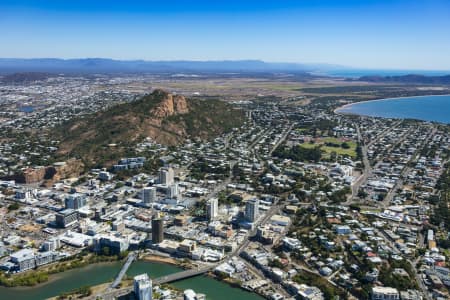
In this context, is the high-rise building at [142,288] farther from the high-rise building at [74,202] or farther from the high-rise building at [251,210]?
the high-rise building at [74,202]

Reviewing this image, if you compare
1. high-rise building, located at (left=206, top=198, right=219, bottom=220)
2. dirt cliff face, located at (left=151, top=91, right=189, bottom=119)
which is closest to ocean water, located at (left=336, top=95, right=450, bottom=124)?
dirt cliff face, located at (left=151, top=91, right=189, bottom=119)

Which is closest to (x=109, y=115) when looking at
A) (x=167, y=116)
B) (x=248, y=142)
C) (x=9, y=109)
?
(x=167, y=116)

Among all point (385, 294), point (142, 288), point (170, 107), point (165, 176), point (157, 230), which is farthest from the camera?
point (170, 107)

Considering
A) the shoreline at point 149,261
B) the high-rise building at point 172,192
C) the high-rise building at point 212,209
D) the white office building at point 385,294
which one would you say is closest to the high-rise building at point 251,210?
the high-rise building at point 212,209

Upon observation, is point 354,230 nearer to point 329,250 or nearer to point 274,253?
point 329,250

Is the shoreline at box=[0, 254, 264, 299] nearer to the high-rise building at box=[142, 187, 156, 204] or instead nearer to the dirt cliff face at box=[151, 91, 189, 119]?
the high-rise building at box=[142, 187, 156, 204]

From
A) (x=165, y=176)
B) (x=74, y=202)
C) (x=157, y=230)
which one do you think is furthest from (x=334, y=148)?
(x=74, y=202)

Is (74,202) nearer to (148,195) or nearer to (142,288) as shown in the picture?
(148,195)
